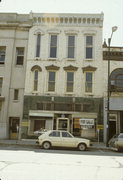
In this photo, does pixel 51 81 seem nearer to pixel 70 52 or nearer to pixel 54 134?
pixel 70 52

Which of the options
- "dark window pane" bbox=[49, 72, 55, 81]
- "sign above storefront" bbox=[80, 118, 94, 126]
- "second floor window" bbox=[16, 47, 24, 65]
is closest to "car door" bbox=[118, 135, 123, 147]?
"sign above storefront" bbox=[80, 118, 94, 126]

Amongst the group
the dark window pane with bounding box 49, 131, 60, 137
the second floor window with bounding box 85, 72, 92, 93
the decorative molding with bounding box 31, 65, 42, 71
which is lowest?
the dark window pane with bounding box 49, 131, 60, 137

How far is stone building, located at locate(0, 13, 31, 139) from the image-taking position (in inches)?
859

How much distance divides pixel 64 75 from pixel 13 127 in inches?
306

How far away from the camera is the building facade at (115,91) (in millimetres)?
20938

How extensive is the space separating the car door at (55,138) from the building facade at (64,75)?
487 cm

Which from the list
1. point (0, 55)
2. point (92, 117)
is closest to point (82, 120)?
point (92, 117)

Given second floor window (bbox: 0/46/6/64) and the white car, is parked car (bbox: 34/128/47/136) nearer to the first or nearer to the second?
the white car

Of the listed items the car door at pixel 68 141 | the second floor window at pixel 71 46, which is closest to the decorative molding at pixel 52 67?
the second floor window at pixel 71 46

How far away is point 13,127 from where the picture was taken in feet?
73.0

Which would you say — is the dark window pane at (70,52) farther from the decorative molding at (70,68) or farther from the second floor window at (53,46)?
the second floor window at (53,46)

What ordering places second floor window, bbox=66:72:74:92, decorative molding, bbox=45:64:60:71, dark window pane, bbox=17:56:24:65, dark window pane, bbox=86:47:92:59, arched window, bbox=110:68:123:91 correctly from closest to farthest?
arched window, bbox=110:68:123:91
second floor window, bbox=66:72:74:92
decorative molding, bbox=45:64:60:71
dark window pane, bbox=86:47:92:59
dark window pane, bbox=17:56:24:65

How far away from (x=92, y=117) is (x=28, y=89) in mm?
7249

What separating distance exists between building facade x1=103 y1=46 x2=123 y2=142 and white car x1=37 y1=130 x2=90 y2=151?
5.47 metres
